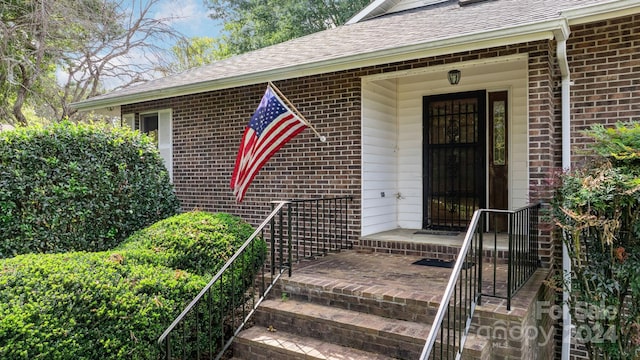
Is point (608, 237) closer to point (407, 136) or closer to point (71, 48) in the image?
point (407, 136)

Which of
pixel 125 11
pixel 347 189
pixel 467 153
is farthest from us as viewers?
pixel 125 11

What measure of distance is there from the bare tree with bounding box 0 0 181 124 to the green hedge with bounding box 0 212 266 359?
10.3 metres

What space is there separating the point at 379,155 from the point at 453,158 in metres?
1.15

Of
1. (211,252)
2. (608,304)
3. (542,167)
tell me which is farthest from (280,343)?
(542,167)

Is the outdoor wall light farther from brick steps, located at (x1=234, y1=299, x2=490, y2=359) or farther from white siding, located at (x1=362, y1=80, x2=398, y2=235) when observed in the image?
brick steps, located at (x1=234, y1=299, x2=490, y2=359)

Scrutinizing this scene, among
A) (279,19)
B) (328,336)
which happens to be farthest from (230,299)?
(279,19)

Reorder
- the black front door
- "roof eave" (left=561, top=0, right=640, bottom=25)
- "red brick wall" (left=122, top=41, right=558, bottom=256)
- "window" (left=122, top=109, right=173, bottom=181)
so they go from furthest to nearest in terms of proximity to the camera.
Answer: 1. "window" (left=122, top=109, right=173, bottom=181)
2. the black front door
3. "red brick wall" (left=122, top=41, right=558, bottom=256)
4. "roof eave" (left=561, top=0, right=640, bottom=25)

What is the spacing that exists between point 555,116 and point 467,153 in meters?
1.52

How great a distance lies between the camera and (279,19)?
15.9m

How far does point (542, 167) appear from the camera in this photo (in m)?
4.38

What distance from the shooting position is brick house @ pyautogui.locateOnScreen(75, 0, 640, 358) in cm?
438

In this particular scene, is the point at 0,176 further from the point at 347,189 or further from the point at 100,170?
the point at 347,189

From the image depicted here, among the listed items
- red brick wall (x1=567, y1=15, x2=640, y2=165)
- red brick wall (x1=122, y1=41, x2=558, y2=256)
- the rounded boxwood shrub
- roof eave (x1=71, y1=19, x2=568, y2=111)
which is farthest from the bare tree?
red brick wall (x1=567, y1=15, x2=640, y2=165)

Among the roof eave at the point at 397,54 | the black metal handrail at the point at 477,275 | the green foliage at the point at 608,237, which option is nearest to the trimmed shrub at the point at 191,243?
the roof eave at the point at 397,54
